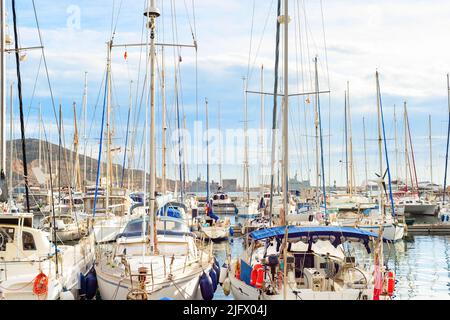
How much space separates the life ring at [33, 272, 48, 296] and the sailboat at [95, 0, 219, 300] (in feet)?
6.31

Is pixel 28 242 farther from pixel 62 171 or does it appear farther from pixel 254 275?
pixel 62 171

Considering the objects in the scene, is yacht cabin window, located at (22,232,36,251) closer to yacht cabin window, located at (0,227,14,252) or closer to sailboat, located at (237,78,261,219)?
yacht cabin window, located at (0,227,14,252)

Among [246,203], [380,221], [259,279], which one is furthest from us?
[246,203]

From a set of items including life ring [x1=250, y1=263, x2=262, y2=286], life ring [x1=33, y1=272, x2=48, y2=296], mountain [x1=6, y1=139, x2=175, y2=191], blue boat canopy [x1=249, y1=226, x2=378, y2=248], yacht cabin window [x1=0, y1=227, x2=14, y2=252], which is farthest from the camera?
mountain [x1=6, y1=139, x2=175, y2=191]

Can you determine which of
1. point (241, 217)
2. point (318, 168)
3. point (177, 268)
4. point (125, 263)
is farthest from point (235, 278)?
point (241, 217)

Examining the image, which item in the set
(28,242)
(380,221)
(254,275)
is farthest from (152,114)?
(380,221)

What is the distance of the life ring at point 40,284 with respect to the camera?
1320 centimetres

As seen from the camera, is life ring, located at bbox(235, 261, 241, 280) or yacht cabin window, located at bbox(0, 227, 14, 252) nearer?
yacht cabin window, located at bbox(0, 227, 14, 252)

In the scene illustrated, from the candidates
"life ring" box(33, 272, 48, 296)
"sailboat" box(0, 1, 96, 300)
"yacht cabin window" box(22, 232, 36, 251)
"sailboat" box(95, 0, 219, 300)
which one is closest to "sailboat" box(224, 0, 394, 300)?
"sailboat" box(95, 0, 219, 300)

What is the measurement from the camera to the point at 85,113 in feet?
170

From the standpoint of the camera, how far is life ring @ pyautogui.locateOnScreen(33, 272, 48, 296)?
1320 centimetres

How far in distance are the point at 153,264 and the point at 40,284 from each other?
327 cm

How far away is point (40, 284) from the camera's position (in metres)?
13.3
